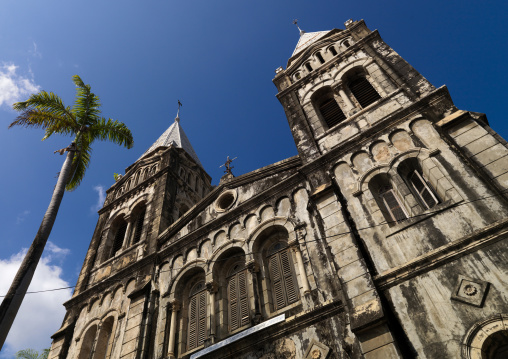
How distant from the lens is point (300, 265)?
34.9 ft

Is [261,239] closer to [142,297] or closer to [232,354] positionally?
[232,354]

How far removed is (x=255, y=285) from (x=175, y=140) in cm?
1742

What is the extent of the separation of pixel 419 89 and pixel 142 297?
40.2 ft

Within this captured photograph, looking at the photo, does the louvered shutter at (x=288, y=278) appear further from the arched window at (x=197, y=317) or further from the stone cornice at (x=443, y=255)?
the arched window at (x=197, y=317)

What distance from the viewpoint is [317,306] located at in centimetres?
925

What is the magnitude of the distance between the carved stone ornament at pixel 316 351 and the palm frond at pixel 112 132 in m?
11.6

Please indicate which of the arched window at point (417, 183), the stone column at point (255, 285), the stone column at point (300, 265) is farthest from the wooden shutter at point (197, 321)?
the arched window at point (417, 183)

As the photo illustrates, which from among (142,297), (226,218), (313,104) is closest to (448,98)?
(313,104)

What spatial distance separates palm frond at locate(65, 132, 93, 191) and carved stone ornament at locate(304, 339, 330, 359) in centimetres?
1138

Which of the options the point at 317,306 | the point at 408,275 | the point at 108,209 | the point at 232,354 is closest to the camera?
the point at 408,275

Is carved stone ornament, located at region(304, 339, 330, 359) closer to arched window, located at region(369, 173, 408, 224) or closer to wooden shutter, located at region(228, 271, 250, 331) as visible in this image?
wooden shutter, located at region(228, 271, 250, 331)

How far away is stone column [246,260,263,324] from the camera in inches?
412

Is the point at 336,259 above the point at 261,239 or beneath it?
beneath

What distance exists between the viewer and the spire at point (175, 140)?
1004 inches
